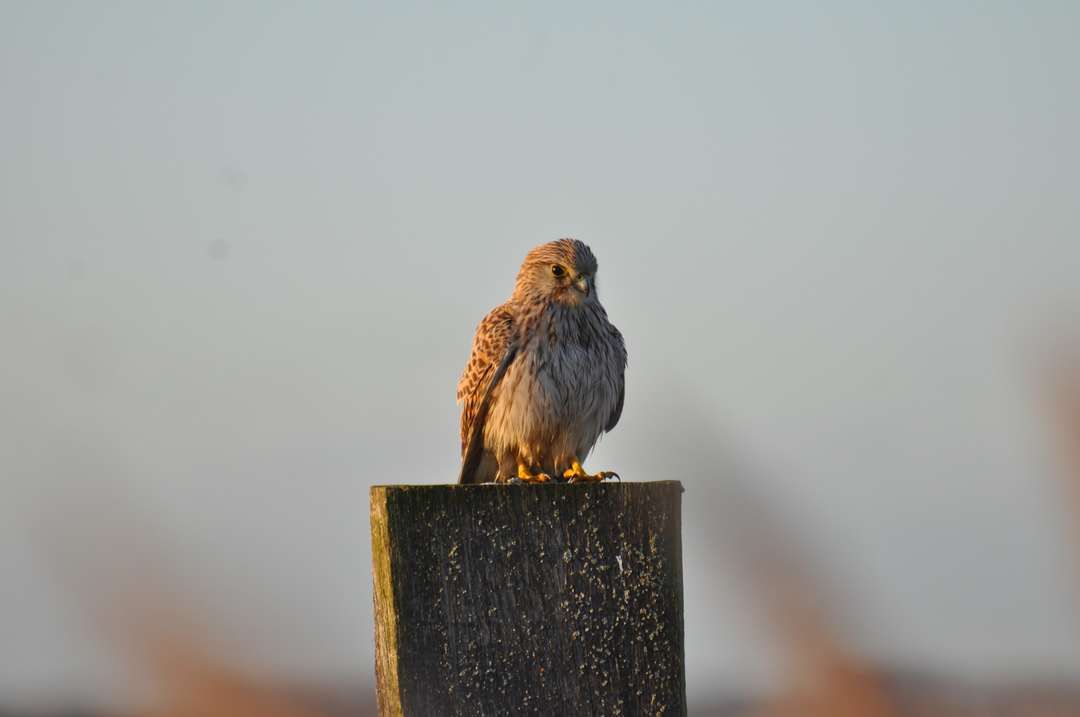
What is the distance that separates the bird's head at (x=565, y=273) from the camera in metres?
5.18

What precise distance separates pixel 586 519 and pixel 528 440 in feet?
8.87

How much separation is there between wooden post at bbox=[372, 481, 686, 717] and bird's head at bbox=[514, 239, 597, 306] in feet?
9.09

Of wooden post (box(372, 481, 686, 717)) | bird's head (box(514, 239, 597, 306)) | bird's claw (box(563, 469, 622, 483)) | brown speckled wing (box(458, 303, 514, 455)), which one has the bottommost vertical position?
wooden post (box(372, 481, 686, 717))

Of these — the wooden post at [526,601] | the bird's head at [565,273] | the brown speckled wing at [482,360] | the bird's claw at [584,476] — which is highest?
the bird's head at [565,273]

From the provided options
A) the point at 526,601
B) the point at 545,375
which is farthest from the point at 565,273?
the point at 526,601

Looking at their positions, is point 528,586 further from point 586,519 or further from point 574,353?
point 574,353

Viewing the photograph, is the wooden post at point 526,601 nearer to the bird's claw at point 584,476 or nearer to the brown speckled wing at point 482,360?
the bird's claw at point 584,476

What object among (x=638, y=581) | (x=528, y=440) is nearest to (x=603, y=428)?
(x=528, y=440)

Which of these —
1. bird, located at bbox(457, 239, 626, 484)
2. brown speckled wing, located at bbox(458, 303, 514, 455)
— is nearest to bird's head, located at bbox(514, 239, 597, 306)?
bird, located at bbox(457, 239, 626, 484)

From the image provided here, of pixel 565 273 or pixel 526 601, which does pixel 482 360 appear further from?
pixel 526 601

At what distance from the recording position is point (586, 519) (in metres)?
2.45

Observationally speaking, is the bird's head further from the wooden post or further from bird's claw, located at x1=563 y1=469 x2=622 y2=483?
the wooden post

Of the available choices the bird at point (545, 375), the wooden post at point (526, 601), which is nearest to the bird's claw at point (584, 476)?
the bird at point (545, 375)

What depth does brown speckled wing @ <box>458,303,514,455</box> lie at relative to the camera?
5242 mm
